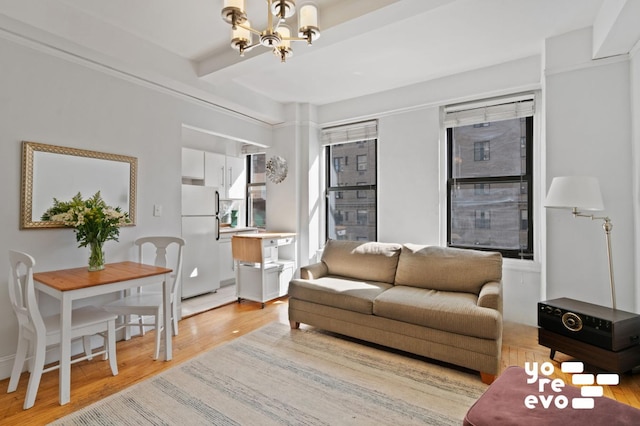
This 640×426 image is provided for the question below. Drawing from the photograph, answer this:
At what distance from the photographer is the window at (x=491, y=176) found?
336cm

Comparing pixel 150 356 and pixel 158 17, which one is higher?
pixel 158 17

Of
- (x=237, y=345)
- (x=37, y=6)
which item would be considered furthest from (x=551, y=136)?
(x=37, y=6)

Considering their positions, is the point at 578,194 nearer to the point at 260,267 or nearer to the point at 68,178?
the point at 260,267

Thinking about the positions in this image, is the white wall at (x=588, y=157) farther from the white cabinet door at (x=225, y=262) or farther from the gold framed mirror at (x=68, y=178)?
the white cabinet door at (x=225, y=262)

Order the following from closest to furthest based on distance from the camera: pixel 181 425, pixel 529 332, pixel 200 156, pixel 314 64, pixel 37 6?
pixel 181 425 → pixel 37 6 → pixel 529 332 → pixel 314 64 → pixel 200 156

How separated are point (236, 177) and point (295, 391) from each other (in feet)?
13.3

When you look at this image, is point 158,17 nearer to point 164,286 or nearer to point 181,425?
point 164,286

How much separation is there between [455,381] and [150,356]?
244 centimetres

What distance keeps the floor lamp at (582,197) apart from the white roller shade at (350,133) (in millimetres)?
2283

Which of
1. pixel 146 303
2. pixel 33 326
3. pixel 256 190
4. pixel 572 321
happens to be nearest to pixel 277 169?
pixel 256 190

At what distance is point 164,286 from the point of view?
2.61m

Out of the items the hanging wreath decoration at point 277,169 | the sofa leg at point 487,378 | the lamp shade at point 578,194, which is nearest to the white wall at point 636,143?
the lamp shade at point 578,194

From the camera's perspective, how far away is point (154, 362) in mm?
2590

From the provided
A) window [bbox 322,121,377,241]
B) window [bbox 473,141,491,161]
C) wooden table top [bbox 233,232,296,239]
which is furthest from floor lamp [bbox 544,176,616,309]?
wooden table top [bbox 233,232,296,239]
